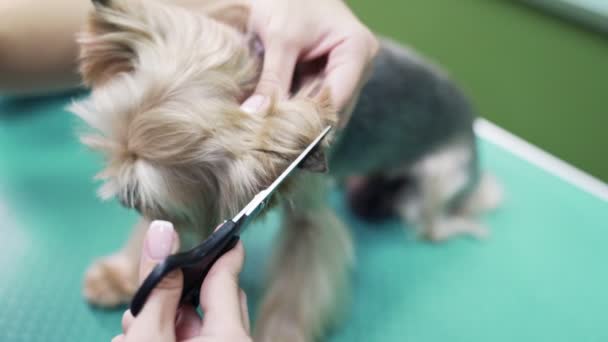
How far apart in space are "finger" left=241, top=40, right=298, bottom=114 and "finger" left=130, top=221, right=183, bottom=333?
6.8 inches

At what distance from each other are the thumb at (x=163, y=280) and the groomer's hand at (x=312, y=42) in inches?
8.6

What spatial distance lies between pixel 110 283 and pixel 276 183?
1.85 ft

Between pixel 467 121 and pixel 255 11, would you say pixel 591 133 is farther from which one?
pixel 255 11

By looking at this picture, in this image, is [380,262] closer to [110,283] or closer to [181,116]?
[110,283]

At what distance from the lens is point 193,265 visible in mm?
482

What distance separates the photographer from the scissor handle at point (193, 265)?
1.47 feet

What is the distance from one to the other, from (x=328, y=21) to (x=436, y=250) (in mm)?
687

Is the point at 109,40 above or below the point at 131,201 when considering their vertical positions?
above

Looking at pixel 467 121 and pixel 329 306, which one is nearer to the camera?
pixel 329 306

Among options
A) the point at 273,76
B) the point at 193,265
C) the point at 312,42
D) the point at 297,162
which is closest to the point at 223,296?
the point at 193,265

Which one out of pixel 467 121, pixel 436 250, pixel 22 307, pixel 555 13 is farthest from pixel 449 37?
pixel 22 307

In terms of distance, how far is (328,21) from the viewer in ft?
2.42

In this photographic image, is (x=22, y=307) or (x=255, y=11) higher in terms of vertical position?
(x=255, y=11)

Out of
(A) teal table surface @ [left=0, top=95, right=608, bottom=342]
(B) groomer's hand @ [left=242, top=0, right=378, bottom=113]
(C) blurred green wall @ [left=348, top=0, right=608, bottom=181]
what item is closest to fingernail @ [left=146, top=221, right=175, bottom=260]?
(B) groomer's hand @ [left=242, top=0, right=378, bottom=113]
